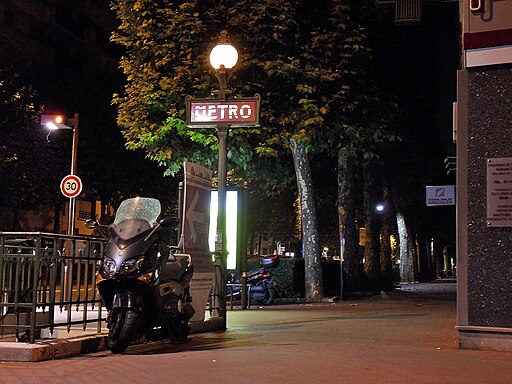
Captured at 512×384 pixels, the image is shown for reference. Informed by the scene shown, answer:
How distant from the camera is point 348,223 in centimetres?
2802

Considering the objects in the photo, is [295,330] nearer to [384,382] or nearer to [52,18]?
[384,382]

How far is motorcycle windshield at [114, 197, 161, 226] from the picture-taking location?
9.99 m

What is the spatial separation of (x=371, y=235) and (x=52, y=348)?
83.2 feet

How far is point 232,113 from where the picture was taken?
41.9 ft

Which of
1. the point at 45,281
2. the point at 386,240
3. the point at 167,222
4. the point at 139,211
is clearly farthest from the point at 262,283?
the point at 386,240

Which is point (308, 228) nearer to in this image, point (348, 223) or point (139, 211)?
point (348, 223)

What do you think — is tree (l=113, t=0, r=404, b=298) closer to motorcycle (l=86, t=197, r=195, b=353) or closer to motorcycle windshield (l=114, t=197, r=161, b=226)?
motorcycle windshield (l=114, t=197, r=161, b=226)

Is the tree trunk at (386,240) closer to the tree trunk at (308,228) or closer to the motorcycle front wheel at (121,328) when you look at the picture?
the tree trunk at (308,228)

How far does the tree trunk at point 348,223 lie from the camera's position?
2748 cm

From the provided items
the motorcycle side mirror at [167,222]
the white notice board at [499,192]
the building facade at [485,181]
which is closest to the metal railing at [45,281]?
Result: the motorcycle side mirror at [167,222]

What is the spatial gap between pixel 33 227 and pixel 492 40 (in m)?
41.1

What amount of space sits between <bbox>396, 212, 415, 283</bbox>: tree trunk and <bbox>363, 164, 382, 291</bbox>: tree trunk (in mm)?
14724

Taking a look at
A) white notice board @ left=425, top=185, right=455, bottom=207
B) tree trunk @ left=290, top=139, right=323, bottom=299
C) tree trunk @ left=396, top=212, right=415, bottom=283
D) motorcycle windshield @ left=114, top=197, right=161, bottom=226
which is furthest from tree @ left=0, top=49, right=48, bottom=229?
motorcycle windshield @ left=114, top=197, right=161, bottom=226

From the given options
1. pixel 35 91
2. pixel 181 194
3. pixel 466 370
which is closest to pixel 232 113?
pixel 181 194
